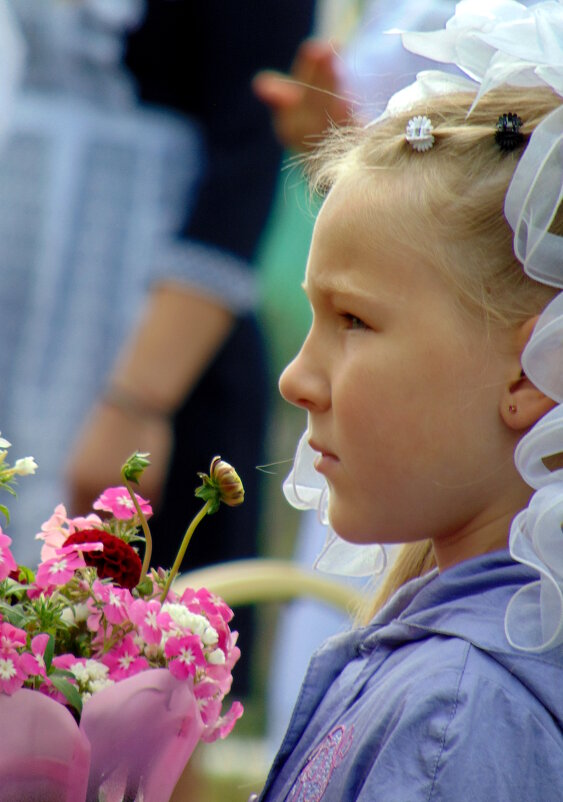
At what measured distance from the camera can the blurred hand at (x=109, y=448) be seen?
2756mm

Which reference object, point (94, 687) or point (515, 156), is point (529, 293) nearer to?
point (515, 156)

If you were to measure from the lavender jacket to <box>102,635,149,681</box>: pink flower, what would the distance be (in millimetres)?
194

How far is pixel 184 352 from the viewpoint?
2807 mm

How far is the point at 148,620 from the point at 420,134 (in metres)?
0.51

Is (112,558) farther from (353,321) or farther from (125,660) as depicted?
(353,321)

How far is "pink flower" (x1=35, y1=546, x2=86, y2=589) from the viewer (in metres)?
0.99

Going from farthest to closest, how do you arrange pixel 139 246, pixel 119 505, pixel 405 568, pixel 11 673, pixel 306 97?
1. pixel 139 246
2. pixel 306 97
3. pixel 405 568
4. pixel 119 505
5. pixel 11 673

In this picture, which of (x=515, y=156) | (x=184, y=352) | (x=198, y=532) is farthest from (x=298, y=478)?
(x=198, y=532)

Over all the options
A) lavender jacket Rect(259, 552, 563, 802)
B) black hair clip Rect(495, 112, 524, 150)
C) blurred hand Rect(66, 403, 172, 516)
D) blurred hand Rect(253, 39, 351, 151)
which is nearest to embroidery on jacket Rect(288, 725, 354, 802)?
lavender jacket Rect(259, 552, 563, 802)

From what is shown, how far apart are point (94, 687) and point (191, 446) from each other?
1.99m

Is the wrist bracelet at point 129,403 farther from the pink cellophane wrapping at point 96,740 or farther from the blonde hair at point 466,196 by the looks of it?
the pink cellophane wrapping at point 96,740

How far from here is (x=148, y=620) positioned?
0.97 metres

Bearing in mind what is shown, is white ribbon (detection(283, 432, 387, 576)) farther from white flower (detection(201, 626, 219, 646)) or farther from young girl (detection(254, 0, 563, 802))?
white flower (detection(201, 626, 219, 646))

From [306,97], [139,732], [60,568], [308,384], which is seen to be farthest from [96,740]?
[306,97]
